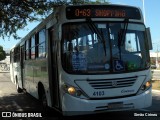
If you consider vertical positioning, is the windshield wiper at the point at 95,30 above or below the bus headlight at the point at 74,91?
above

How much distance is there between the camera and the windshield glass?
8602 millimetres

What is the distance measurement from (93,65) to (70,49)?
2.33 ft

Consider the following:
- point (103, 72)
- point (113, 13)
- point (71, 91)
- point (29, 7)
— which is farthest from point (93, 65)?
point (29, 7)

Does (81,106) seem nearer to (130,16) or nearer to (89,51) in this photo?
(89,51)

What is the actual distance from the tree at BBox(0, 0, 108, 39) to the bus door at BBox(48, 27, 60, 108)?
333 cm

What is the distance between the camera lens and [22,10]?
45.3 feet

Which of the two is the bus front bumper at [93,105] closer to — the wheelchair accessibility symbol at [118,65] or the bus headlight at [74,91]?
the bus headlight at [74,91]

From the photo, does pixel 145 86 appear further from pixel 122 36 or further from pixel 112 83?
pixel 122 36

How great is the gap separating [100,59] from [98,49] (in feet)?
0.86

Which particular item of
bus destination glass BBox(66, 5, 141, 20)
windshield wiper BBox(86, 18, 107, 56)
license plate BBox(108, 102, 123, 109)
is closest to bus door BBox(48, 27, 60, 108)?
bus destination glass BBox(66, 5, 141, 20)

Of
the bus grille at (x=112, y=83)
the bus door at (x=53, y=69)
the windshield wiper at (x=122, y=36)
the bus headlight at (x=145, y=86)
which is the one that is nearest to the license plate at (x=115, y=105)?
the bus grille at (x=112, y=83)

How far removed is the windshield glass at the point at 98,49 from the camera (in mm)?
8602

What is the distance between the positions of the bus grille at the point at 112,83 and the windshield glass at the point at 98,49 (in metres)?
0.24

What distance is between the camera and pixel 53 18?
9523 millimetres
